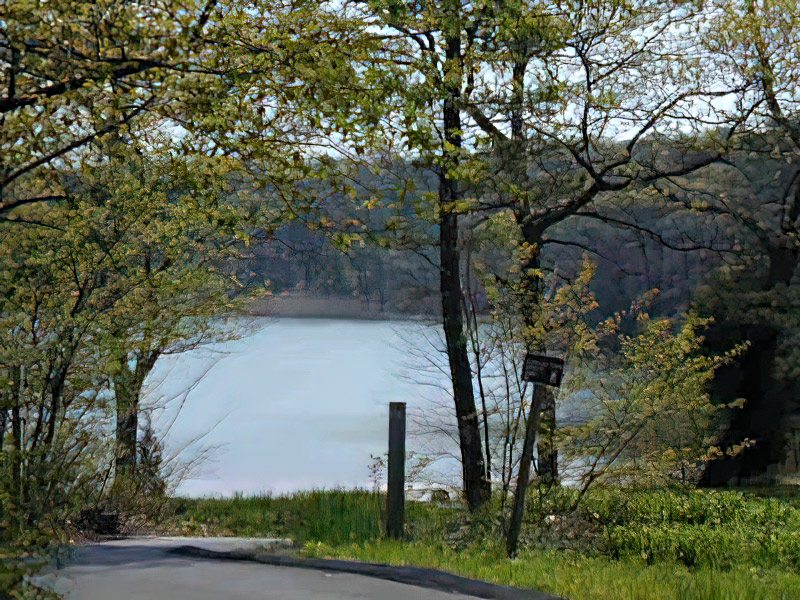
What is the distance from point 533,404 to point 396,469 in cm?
193

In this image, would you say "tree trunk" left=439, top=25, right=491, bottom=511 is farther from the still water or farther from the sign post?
the sign post

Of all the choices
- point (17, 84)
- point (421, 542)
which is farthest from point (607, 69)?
point (17, 84)

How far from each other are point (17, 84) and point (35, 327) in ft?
7.30

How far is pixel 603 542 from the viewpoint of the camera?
9.12 m

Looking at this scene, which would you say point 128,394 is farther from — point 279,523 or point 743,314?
point 743,314

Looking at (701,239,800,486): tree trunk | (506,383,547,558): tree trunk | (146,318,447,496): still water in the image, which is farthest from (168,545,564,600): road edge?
(701,239,800,486): tree trunk

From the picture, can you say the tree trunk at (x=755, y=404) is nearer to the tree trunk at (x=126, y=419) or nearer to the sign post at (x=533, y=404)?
the sign post at (x=533, y=404)

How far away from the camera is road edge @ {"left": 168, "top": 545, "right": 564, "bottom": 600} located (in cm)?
604

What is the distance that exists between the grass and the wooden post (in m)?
0.26

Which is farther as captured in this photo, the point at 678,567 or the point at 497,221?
the point at 497,221

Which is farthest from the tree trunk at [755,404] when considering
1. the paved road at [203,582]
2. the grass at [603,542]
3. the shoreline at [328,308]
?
the paved road at [203,582]

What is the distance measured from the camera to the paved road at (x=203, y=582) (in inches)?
235

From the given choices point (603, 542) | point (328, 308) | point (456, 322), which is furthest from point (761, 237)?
point (328, 308)

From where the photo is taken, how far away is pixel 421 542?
30.7 feet
